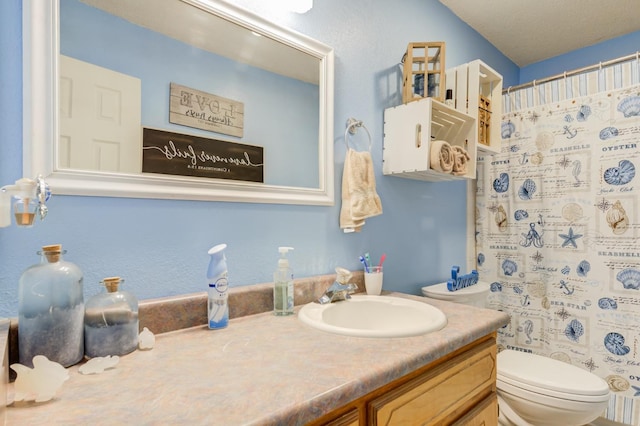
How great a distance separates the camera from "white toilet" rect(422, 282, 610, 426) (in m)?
1.31

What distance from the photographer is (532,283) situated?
1.97 metres

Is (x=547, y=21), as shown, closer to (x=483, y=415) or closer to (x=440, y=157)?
(x=440, y=157)

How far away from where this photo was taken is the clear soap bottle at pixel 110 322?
0.69 metres

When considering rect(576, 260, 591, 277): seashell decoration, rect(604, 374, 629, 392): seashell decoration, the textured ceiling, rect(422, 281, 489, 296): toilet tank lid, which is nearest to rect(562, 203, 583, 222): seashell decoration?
rect(576, 260, 591, 277): seashell decoration

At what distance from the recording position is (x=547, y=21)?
2092mm

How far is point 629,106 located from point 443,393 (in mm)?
1739

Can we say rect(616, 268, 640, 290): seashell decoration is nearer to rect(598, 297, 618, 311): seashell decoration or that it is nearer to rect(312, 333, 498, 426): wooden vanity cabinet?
rect(598, 297, 618, 311): seashell decoration

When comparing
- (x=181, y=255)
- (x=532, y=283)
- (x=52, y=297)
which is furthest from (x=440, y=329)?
(x=532, y=283)

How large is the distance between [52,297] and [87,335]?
111mm

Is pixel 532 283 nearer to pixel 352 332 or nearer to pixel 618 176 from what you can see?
pixel 618 176

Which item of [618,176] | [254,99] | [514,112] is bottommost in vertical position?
[618,176]

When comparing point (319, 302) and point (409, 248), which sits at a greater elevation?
point (409, 248)

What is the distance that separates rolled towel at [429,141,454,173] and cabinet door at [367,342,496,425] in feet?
2.31

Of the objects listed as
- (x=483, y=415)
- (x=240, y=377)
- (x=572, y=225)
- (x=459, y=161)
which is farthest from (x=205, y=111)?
(x=572, y=225)
